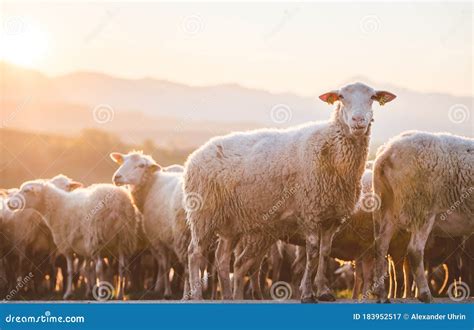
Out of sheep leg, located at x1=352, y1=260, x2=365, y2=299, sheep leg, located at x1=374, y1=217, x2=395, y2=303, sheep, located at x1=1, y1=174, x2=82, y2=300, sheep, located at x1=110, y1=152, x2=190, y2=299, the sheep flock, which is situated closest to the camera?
sheep leg, located at x1=374, y1=217, x2=395, y2=303

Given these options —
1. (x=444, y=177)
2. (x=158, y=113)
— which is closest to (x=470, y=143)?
(x=444, y=177)

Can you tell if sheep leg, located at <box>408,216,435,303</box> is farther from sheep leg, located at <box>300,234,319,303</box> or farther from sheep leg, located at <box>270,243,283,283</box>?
sheep leg, located at <box>270,243,283,283</box>

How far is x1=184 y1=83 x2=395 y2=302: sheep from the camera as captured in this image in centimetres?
1325

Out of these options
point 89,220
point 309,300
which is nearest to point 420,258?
point 309,300

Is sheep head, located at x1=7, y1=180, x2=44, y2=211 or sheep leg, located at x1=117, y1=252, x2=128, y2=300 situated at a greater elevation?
sheep head, located at x1=7, y1=180, x2=44, y2=211

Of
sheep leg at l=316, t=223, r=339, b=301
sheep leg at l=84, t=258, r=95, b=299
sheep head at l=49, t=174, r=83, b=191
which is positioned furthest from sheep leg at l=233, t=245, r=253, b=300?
sheep head at l=49, t=174, r=83, b=191

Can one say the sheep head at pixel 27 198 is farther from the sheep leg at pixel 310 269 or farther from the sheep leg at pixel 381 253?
the sheep leg at pixel 381 253

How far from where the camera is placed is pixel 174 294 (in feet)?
65.7

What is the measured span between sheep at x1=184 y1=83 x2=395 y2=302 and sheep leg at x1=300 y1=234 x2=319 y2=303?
14 millimetres

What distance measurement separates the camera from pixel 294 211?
13.7 meters

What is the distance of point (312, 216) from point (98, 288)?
6.74 metres

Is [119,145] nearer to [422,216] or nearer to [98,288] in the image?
[98,288]

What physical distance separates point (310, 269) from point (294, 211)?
108 cm

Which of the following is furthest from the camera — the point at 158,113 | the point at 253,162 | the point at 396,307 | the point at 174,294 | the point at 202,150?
the point at 158,113
